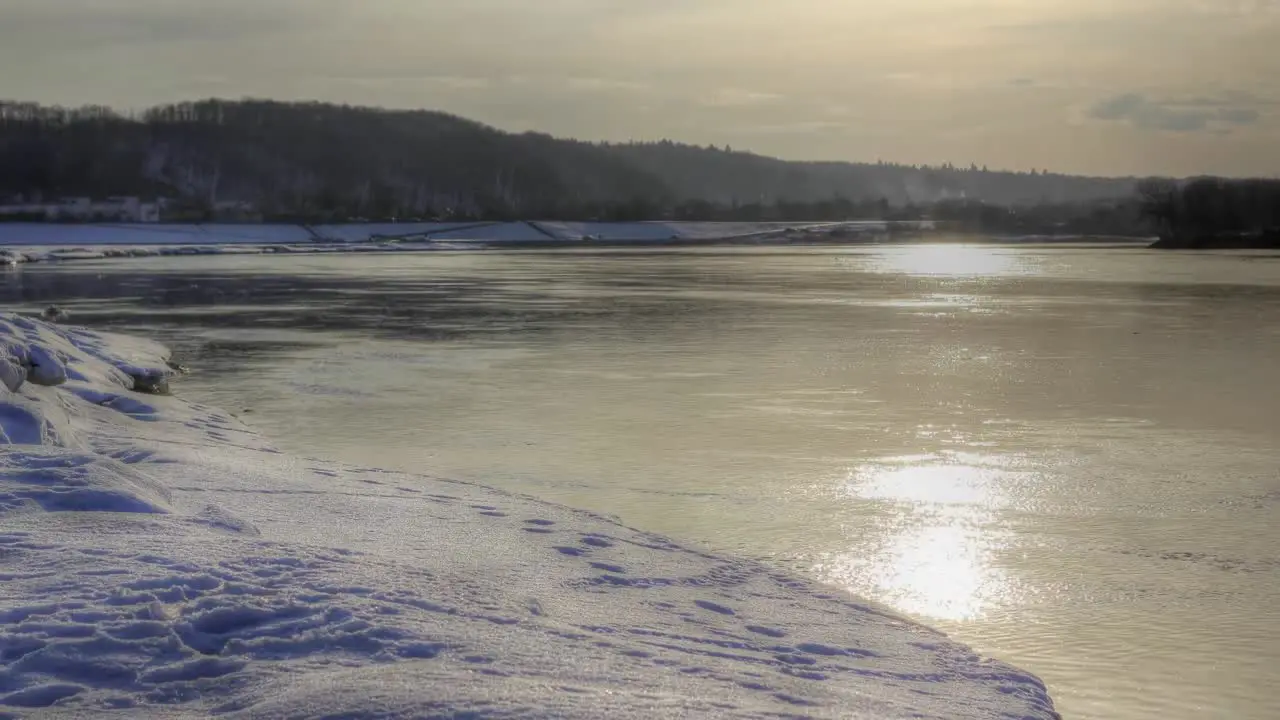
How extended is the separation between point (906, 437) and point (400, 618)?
6.61m

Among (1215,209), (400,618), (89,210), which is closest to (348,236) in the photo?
(89,210)

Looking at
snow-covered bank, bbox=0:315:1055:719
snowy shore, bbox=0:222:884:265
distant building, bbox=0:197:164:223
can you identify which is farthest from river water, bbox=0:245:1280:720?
distant building, bbox=0:197:164:223

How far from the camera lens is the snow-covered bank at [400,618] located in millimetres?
4320

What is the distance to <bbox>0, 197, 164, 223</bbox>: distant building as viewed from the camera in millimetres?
111875

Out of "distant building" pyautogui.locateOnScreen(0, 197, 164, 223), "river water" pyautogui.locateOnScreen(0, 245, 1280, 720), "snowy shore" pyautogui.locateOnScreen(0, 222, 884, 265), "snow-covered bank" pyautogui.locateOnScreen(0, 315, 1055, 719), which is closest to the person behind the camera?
"snow-covered bank" pyautogui.locateOnScreen(0, 315, 1055, 719)

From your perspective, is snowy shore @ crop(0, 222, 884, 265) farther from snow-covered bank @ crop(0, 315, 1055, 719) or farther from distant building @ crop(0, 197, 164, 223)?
snow-covered bank @ crop(0, 315, 1055, 719)

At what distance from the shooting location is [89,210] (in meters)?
124

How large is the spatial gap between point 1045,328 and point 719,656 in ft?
57.7

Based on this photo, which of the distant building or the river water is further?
the distant building

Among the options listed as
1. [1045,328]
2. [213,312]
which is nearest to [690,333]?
[1045,328]

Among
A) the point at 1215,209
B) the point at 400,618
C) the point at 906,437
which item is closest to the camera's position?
the point at 400,618

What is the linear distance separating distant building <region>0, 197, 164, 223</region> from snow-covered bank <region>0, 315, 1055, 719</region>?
110 meters

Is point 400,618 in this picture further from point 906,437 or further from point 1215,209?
point 1215,209

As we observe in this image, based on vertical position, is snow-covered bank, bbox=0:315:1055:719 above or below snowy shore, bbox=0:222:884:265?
below
